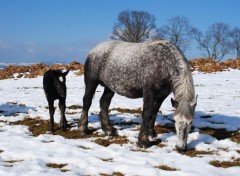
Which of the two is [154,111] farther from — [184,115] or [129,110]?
[129,110]

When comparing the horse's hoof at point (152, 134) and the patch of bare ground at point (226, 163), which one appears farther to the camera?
the horse's hoof at point (152, 134)

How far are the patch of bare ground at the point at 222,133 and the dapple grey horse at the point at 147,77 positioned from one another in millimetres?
1708

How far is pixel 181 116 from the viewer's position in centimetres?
716

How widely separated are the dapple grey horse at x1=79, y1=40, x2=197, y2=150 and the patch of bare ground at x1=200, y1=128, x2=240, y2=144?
1708 mm

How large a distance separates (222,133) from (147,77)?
3.10 meters

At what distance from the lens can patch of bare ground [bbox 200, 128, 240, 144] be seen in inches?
346

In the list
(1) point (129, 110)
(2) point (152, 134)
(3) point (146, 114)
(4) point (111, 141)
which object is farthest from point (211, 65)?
(3) point (146, 114)

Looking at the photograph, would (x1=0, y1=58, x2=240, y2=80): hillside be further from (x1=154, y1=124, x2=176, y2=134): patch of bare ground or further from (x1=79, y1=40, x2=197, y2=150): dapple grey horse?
(x1=79, y1=40, x2=197, y2=150): dapple grey horse

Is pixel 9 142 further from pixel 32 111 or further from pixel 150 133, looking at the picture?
pixel 32 111

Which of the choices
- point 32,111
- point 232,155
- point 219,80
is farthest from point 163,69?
point 219,80

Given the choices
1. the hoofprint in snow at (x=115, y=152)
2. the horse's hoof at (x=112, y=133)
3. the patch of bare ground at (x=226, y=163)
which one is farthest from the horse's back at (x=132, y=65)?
the patch of bare ground at (x=226, y=163)

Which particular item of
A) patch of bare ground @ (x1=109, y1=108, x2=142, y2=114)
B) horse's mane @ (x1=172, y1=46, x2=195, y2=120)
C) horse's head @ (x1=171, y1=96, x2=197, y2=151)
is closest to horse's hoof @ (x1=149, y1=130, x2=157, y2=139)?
horse's head @ (x1=171, y1=96, x2=197, y2=151)

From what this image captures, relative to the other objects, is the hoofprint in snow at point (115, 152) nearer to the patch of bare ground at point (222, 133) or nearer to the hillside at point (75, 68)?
the patch of bare ground at point (222, 133)

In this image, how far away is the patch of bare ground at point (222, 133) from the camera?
28.8 ft
